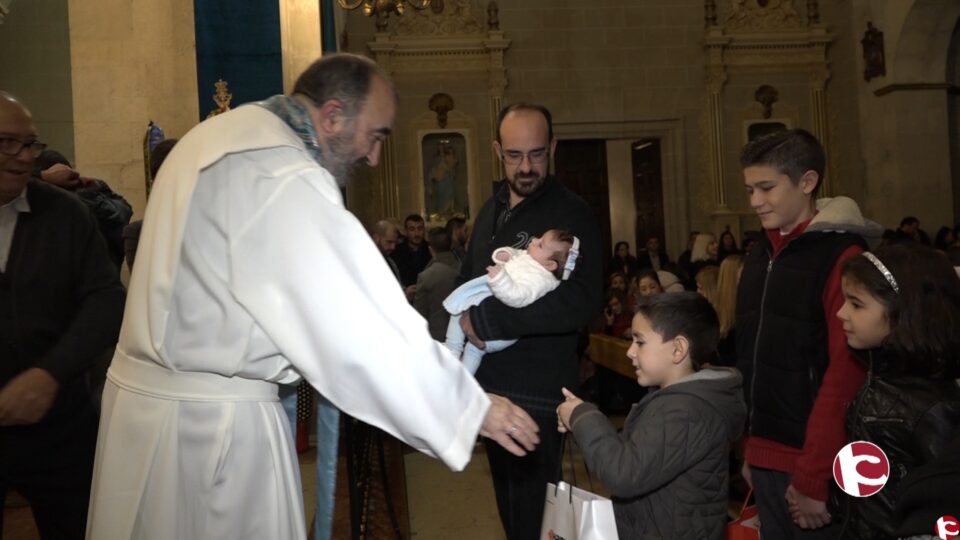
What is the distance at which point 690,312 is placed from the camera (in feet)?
8.76

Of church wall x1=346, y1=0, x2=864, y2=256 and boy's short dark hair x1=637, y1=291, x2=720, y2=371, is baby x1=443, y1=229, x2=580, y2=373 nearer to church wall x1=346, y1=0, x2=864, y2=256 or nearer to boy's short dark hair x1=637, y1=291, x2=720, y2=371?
boy's short dark hair x1=637, y1=291, x2=720, y2=371

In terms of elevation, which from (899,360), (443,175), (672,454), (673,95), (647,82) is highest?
(647,82)

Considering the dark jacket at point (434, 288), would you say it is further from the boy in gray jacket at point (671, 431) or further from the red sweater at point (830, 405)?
the red sweater at point (830, 405)

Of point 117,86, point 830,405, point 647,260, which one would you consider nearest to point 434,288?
point 117,86

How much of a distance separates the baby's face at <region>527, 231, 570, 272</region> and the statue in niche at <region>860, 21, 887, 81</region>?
13.4 meters

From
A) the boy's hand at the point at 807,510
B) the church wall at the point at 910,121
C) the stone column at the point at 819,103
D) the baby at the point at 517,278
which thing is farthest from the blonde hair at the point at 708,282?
the stone column at the point at 819,103

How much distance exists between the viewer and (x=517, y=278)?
2852 millimetres

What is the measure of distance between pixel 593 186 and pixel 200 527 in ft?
46.7

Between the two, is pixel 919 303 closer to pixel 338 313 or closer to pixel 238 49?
pixel 338 313

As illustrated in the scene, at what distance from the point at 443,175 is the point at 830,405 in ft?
40.4

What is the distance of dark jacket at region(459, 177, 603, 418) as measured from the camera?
2.91 meters

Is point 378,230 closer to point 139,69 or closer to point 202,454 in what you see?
point 139,69

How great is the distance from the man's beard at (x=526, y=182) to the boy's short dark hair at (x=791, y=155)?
25.7 inches

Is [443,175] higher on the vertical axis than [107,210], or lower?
higher
